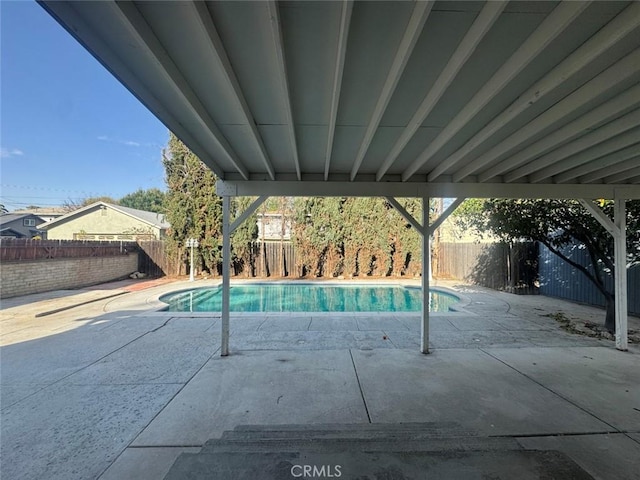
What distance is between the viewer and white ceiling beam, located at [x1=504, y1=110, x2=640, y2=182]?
2.48 meters

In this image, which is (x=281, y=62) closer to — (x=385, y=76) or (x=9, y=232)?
(x=385, y=76)

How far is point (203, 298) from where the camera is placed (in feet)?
32.6

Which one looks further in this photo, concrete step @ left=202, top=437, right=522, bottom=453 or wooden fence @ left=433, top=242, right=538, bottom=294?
wooden fence @ left=433, top=242, right=538, bottom=294

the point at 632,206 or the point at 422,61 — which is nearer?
the point at 422,61

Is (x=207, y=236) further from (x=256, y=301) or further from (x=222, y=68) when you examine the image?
(x=222, y=68)

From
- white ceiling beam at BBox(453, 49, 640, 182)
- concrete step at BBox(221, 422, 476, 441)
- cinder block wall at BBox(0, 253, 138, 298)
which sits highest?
white ceiling beam at BBox(453, 49, 640, 182)

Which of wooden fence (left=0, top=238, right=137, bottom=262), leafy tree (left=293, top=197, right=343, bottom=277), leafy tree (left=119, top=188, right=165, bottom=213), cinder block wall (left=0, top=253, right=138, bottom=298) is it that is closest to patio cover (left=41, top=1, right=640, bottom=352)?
wooden fence (left=0, top=238, right=137, bottom=262)

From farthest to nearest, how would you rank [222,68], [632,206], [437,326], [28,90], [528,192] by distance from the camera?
[28,90]
[437,326]
[632,206]
[528,192]
[222,68]

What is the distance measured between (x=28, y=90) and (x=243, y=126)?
25.0 m

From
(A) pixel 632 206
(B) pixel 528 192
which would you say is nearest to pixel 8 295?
(B) pixel 528 192

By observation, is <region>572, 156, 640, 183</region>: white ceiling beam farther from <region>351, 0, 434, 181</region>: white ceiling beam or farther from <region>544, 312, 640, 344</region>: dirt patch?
<region>351, 0, 434, 181</region>: white ceiling beam

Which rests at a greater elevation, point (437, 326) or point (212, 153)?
point (212, 153)

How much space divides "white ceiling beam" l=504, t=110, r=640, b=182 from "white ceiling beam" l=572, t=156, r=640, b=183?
0.62m

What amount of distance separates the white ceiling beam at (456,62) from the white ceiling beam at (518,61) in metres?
0.31
